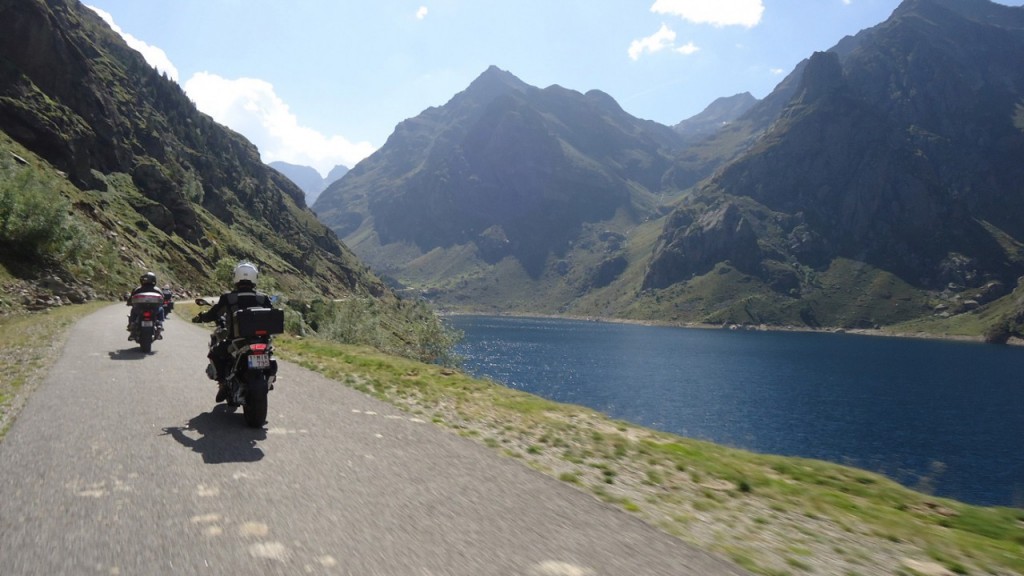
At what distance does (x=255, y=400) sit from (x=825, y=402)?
11447 cm

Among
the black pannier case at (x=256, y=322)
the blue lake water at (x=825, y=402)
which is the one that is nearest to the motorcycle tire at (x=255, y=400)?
the black pannier case at (x=256, y=322)

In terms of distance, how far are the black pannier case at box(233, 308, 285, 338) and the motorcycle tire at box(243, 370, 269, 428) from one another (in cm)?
86

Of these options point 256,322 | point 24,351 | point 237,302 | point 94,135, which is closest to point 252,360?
point 256,322

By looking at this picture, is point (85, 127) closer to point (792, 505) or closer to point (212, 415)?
point (212, 415)

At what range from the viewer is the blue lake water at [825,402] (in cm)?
6588

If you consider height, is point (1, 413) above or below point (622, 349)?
above

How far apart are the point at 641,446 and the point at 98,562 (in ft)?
35.2

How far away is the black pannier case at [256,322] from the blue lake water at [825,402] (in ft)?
53.9

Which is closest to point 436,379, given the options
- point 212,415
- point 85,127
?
point 212,415

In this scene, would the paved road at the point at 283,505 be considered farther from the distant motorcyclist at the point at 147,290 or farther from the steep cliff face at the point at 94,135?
the steep cliff face at the point at 94,135

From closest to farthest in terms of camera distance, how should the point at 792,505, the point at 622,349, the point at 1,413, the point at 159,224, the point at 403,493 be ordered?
the point at 403,493 < the point at 792,505 < the point at 1,413 < the point at 159,224 < the point at 622,349

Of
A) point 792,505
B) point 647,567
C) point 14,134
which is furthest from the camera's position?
point 14,134

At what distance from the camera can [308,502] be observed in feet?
23.1

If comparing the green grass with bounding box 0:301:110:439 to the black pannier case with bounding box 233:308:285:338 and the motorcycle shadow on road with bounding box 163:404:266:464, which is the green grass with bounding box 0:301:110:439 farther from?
the black pannier case with bounding box 233:308:285:338
